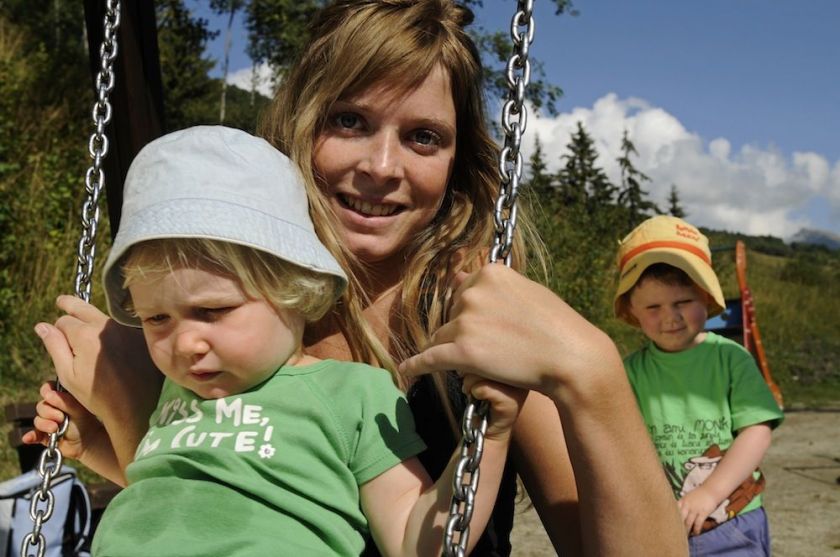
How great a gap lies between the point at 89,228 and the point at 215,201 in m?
0.52

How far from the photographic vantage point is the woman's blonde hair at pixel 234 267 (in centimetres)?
151

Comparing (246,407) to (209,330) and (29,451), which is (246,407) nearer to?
(209,330)

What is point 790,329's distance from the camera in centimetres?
1645

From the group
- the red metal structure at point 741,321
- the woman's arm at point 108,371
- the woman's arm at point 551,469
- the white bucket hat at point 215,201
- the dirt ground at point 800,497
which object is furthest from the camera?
the red metal structure at point 741,321

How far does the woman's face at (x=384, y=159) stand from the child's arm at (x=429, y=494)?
1.98ft

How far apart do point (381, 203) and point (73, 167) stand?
25.2 feet

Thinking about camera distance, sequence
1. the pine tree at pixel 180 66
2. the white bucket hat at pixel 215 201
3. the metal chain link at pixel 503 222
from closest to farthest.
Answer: the metal chain link at pixel 503 222
the white bucket hat at pixel 215 201
the pine tree at pixel 180 66

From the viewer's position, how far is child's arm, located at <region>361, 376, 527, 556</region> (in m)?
1.34

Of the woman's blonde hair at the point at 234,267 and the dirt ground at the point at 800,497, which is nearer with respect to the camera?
the woman's blonde hair at the point at 234,267

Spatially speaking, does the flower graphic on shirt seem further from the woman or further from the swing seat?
the swing seat

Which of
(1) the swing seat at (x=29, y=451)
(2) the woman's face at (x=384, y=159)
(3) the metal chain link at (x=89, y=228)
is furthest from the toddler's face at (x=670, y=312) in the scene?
(1) the swing seat at (x=29, y=451)

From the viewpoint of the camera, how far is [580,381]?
1.33 metres

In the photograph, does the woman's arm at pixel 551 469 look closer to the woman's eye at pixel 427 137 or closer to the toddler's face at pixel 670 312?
the woman's eye at pixel 427 137

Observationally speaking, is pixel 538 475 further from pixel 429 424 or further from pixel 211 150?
pixel 211 150
